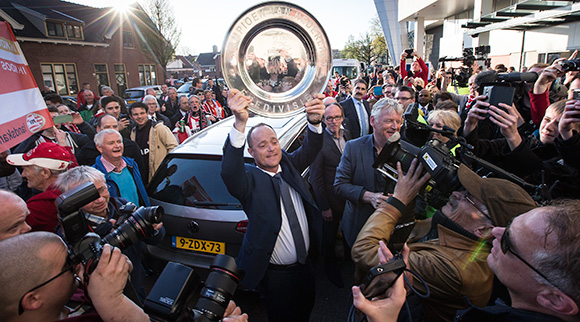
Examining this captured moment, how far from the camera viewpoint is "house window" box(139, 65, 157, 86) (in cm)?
3272

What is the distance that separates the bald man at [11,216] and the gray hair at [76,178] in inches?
17.2

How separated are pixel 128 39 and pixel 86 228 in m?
34.8

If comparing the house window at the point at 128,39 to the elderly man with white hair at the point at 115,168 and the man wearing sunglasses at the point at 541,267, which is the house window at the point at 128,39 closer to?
the elderly man with white hair at the point at 115,168

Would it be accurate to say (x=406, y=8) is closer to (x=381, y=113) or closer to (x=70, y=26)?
(x=70, y=26)

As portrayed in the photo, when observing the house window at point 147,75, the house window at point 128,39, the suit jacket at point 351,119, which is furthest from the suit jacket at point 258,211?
the house window at point 147,75

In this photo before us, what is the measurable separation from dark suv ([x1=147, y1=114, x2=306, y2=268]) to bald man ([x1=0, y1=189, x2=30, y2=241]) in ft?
4.51

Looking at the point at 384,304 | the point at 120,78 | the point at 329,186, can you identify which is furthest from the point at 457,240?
the point at 120,78

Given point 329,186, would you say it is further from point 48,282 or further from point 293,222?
point 48,282

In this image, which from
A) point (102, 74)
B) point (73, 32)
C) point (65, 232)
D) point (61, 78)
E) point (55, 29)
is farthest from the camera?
point (102, 74)

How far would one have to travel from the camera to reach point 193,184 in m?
3.29

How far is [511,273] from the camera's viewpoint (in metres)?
1.27

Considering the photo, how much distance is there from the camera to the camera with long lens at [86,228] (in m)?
1.31

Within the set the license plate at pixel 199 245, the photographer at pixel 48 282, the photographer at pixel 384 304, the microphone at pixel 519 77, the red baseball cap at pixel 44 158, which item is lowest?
the license plate at pixel 199 245

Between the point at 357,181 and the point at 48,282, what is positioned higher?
the point at 48,282
